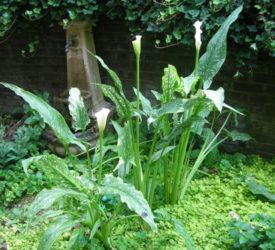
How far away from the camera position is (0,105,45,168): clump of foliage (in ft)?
11.9

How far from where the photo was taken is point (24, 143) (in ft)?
12.5

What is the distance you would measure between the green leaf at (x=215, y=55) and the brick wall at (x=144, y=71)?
0.98 metres

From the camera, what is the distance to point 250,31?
3.13m

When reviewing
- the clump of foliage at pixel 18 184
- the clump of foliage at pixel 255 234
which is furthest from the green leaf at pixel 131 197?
the clump of foliage at pixel 18 184

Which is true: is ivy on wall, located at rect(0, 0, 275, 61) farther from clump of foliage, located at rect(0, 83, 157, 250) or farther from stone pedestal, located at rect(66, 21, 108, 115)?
clump of foliage, located at rect(0, 83, 157, 250)

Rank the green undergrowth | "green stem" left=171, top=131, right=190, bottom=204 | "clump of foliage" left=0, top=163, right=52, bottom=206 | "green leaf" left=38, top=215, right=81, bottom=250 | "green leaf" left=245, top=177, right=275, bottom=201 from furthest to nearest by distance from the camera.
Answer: "clump of foliage" left=0, top=163, right=52, bottom=206
"green leaf" left=245, top=177, right=275, bottom=201
"green stem" left=171, top=131, right=190, bottom=204
the green undergrowth
"green leaf" left=38, top=215, right=81, bottom=250

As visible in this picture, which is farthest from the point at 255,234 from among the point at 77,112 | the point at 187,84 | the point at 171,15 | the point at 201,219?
the point at 171,15

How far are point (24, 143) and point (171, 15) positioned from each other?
1804 millimetres

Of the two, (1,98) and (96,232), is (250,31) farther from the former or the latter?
(1,98)

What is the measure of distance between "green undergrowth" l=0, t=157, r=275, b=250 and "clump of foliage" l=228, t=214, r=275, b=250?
6.2 inches

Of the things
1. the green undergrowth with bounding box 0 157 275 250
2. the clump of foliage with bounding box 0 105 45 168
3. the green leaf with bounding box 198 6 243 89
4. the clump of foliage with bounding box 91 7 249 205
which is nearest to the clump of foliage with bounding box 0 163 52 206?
the clump of foliage with bounding box 0 105 45 168

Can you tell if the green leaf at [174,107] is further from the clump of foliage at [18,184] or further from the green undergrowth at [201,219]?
the clump of foliage at [18,184]

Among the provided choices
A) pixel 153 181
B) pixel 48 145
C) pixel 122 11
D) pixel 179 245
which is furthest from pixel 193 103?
pixel 48 145

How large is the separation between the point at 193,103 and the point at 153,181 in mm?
635
